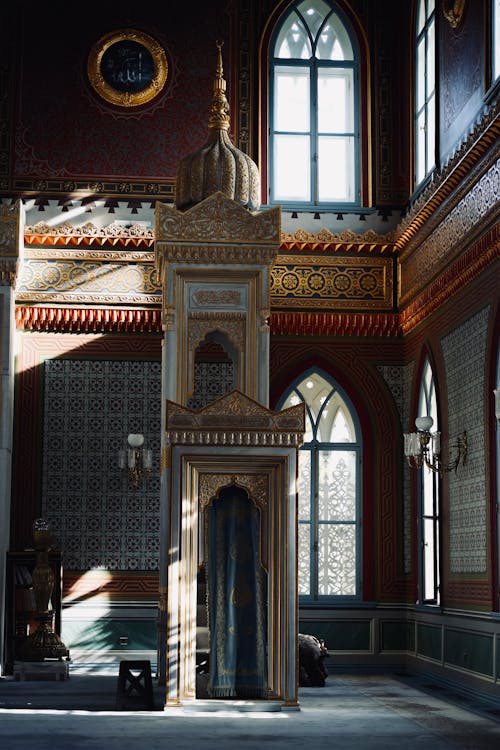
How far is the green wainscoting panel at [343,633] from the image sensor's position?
13.6 metres

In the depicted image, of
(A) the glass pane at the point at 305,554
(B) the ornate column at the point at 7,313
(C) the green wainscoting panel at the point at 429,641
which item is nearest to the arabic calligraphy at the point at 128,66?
(B) the ornate column at the point at 7,313

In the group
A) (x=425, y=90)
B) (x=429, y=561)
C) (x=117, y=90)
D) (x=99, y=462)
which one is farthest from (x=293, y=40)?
(x=429, y=561)

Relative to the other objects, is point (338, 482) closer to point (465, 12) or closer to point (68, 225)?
point (68, 225)

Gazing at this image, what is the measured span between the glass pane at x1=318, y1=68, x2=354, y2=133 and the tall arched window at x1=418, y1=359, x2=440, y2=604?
10.7 feet

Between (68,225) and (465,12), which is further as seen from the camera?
(68,225)

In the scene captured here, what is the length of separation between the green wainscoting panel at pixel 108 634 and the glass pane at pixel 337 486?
93.0 inches

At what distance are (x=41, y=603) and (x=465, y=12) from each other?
7203 millimetres

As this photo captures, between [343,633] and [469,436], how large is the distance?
339cm

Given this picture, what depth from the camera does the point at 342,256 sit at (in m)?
14.2

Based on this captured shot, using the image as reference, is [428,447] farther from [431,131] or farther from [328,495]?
[431,131]

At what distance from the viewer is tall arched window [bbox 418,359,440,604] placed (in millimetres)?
12820

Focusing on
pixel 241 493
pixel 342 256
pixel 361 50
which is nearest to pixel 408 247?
pixel 342 256

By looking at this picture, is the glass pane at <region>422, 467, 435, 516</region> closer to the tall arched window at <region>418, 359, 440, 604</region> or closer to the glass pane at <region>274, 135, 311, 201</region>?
the tall arched window at <region>418, 359, 440, 604</region>

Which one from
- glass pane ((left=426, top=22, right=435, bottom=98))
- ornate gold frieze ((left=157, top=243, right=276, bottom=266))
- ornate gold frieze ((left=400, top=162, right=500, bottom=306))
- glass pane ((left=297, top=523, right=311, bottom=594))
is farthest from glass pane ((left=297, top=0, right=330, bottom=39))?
glass pane ((left=297, top=523, right=311, bottom=594))
